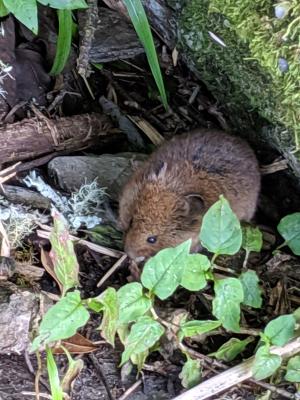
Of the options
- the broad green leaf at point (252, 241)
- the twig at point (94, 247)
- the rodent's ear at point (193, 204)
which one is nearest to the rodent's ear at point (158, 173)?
the rodent's ear at point (193, 204)

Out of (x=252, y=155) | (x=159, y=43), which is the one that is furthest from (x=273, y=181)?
(x=159, y=43)

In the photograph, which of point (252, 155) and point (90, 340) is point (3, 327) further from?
point (252, 155)

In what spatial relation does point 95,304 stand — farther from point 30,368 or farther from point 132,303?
point 30,368

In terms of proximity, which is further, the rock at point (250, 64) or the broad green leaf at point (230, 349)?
the broad green leaf at point (230, 349)

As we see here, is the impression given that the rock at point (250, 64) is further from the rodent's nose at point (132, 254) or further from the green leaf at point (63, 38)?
the rodent's nose at point (132, 254)

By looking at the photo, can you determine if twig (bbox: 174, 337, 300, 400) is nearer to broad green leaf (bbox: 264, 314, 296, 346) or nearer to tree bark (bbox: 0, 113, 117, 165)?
broad green leaf (bbox: 264, 314, 296, 346)

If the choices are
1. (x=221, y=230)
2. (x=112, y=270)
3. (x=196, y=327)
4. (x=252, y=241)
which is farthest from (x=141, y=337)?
(x=252, y=241)
